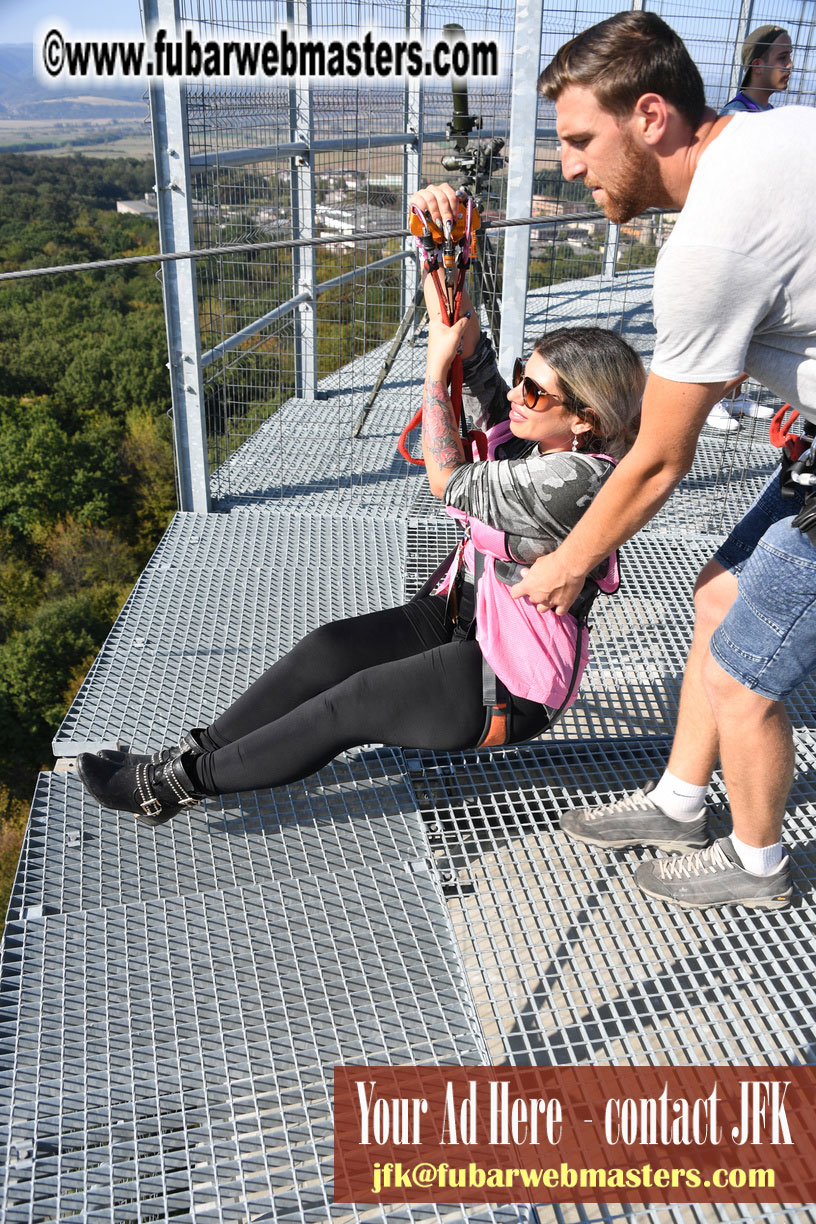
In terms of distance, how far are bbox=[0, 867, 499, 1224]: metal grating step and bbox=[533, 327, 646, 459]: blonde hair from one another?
3.08 ft

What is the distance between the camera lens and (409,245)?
15.3ft

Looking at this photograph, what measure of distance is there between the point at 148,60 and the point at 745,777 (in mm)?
2688

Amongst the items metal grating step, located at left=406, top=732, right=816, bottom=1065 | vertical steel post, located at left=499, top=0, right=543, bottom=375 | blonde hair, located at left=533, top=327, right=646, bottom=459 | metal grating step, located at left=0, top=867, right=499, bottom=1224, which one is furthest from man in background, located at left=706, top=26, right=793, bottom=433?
metal grating step, located at left=0, top=867, right=499, bottom=1224

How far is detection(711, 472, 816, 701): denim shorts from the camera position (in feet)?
4.69

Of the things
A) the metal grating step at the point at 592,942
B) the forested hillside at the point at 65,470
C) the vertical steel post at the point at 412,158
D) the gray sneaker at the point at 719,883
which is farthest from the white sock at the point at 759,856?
the forested hillside at the point at 65,470

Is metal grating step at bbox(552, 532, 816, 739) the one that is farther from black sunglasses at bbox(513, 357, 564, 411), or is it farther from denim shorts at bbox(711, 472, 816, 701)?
black sunglasses at bbox(513, 357, 564, 411)

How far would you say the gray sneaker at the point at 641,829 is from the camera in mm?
1864

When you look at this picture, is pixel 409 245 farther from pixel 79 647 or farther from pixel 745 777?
pixel 79 647

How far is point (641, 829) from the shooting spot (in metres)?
1.87

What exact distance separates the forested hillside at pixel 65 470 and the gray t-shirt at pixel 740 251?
18037mm

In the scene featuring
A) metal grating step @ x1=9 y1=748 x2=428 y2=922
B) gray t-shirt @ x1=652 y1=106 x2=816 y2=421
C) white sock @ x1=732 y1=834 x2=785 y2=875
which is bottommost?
metal grating step @ x1=9 y1=748 x2=428 y2=922

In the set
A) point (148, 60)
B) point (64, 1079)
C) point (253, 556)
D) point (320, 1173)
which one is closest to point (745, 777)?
point (320, 1173)

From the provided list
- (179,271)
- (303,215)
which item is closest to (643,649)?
(179,271)

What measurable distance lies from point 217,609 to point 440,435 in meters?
1.24
